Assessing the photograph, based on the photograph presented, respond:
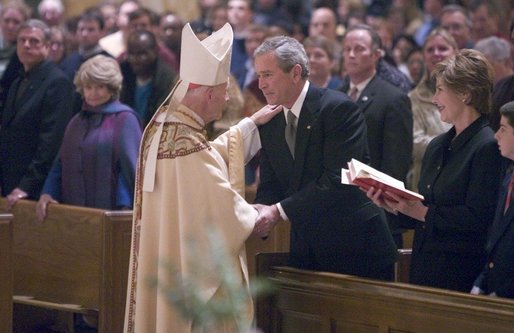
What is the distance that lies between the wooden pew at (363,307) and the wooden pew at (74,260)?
142cm

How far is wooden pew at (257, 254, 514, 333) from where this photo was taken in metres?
4.82

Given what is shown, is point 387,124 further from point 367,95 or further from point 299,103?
point 299,103

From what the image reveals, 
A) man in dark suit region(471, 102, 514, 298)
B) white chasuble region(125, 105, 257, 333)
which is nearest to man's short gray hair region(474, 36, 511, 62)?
man in dark suit region(471, 102, 514, 298)

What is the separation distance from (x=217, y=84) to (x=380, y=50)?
2.64 m

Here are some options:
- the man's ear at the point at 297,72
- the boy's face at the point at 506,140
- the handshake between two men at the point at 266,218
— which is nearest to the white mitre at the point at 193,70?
the man's ear at the point at 297,72

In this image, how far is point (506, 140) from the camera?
4.98 meters

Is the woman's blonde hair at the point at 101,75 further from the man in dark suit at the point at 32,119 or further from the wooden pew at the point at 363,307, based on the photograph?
the wooden pew at the point at 363,307

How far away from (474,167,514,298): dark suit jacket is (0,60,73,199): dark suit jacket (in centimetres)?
401

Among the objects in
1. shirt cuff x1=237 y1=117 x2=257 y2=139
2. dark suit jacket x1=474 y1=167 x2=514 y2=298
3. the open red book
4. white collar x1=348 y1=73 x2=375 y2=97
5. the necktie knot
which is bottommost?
dark suit jacket x1=474 y1=167 x2=514 y2=298

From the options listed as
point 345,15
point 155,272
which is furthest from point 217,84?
point 345,15

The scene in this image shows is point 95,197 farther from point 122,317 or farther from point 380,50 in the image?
point 380,50

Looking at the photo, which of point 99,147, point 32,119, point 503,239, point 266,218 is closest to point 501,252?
point 503,239

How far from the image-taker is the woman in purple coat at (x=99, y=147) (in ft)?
24.4

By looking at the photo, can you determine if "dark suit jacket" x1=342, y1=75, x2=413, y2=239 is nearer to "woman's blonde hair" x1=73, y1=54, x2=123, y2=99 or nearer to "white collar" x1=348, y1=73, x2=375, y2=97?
"white collar" x1=348, y1=73, x2=375, y2=97
